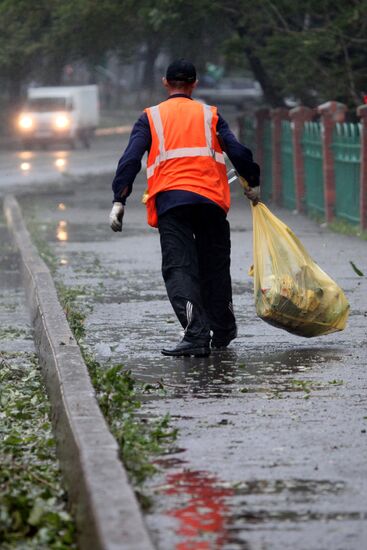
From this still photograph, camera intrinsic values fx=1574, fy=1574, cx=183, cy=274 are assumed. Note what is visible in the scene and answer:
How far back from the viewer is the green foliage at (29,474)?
5.02 metres

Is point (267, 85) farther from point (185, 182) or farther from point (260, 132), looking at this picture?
point (185, 182)

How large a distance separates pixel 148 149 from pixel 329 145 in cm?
1066

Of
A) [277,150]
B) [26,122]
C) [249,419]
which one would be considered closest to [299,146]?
[277,150]

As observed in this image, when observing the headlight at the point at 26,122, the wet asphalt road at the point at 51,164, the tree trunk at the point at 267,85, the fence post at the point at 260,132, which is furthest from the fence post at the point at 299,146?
the headlight at the point at 26,122

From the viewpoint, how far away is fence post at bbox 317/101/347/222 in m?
19.0

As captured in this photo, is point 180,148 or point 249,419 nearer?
point 249,419

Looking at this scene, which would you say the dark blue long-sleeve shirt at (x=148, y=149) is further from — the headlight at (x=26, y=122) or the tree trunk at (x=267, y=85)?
the headlight at (x=26, y=122)

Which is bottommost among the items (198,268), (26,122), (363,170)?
(26,122)

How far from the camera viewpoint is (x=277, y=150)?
23.8m

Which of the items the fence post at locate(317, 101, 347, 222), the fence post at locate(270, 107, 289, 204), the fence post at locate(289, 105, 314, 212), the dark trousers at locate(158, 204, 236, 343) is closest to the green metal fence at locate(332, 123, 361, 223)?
the fence post at locate(317, 101, 347, 222)

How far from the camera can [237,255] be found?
15086mm

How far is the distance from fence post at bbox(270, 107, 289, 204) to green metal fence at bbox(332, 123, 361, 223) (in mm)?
4236

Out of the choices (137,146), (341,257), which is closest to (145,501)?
(137,146)

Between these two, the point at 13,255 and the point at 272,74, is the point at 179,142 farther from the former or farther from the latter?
the point at 272,74
